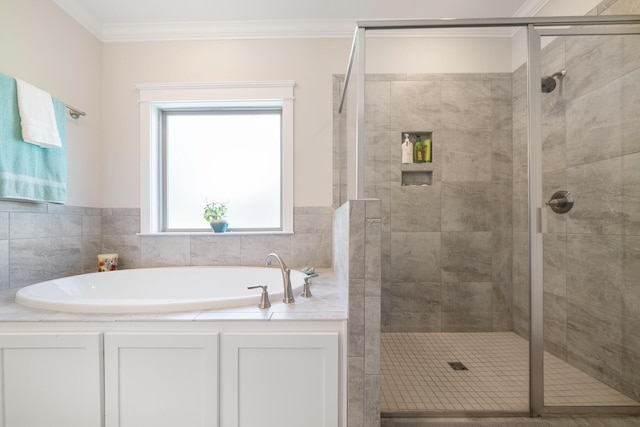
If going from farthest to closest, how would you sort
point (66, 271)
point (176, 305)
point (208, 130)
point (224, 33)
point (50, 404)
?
point (208, 130) → point (224, 33) → point (66, 271) → point (176, 305) → point (50, 404)

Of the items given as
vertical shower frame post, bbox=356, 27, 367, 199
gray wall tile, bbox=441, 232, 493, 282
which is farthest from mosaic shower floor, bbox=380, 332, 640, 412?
vertical shower frame post, bbox=356, 27, 367, 199

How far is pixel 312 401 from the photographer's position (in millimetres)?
1138

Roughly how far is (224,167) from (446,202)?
1.81 metres

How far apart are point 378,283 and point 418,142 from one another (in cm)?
149

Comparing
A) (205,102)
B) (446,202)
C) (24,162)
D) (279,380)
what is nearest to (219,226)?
(205,102)

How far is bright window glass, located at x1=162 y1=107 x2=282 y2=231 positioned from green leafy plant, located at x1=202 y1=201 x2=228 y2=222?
5 cm

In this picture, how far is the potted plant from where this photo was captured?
2.28 m

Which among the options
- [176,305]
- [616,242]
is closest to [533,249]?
[616,242]

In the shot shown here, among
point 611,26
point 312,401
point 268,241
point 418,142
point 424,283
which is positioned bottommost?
point 312,401

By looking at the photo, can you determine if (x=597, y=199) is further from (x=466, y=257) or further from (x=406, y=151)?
(x=406, y=151)

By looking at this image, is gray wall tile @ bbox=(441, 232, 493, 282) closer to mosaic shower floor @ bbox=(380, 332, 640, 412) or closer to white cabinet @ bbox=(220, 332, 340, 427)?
mosaic shower floor @ bbox=(380, 332, 640, 412)

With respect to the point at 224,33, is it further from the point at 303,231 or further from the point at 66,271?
the point at 66,271

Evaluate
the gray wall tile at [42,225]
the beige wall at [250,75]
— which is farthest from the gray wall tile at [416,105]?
the gray wall tile at [42,225]

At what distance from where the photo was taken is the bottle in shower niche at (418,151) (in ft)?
7.42
